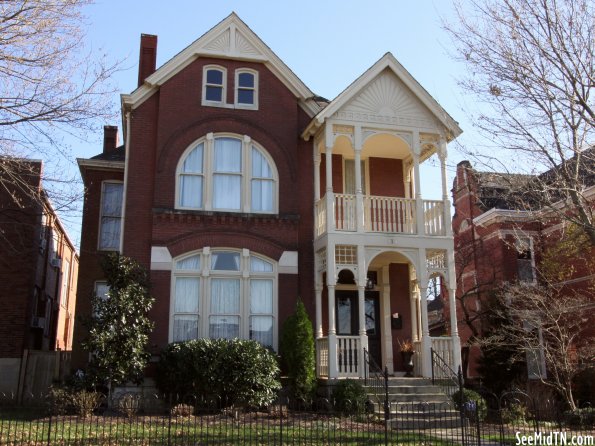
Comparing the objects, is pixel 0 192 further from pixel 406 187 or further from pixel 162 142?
pixel 406 187

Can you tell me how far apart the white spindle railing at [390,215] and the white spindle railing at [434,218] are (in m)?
0.43

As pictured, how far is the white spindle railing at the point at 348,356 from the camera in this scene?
15992 millimetres

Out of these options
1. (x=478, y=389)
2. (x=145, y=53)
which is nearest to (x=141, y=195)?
(x=145, y=53)

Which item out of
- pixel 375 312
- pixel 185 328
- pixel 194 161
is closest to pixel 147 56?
pixel 194 161

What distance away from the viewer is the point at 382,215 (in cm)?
1803

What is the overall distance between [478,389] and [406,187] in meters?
6.47

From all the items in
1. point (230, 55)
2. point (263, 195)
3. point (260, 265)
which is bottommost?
point (260, 265)

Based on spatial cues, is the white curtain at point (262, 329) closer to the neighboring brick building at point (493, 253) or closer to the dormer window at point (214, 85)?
the dormer window at point (214, 85)

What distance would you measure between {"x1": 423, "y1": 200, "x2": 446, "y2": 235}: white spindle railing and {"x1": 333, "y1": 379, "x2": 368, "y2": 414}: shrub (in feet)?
17.0

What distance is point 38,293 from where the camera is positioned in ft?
75.5

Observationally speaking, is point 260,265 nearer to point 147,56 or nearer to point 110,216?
point 110,216

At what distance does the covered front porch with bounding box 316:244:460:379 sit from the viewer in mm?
16250

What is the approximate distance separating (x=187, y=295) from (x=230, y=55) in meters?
7.12

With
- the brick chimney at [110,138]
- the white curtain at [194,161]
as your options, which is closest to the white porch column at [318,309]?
the white curtain at [194,161]
